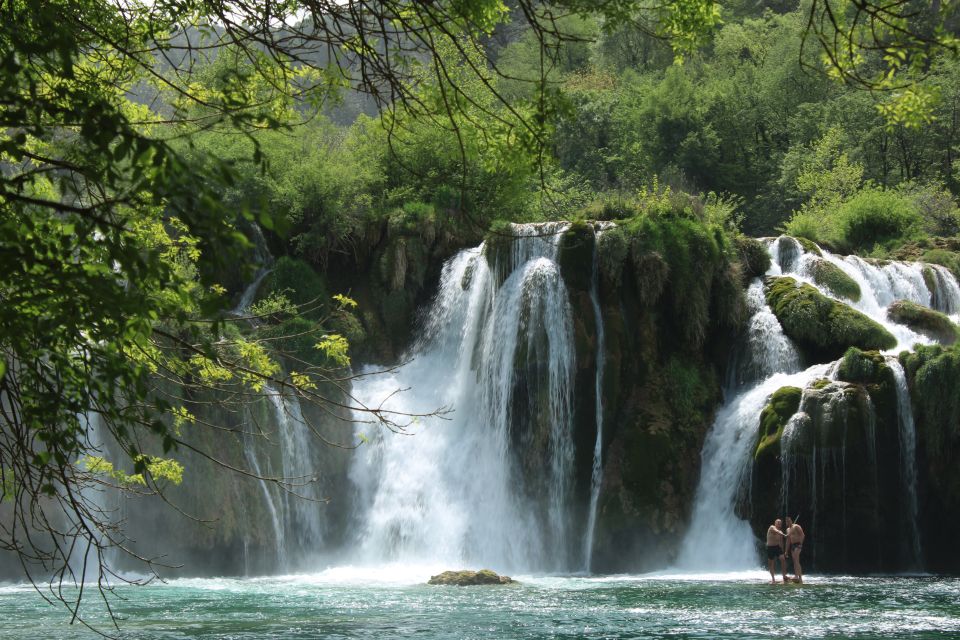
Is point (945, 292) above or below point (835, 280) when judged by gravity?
below

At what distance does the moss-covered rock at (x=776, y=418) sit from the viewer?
19062 mm

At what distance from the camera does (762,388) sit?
20.9 m

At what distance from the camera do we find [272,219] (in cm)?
354

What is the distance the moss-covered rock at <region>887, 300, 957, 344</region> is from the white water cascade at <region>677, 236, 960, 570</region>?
0.19m

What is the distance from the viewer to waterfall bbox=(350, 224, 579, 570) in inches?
814

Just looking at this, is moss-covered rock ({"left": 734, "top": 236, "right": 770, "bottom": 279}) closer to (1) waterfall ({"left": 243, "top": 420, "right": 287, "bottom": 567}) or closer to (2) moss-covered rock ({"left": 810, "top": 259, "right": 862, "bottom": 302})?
(2) moss-covered rock ({"left": 810, "top": 259, "right": 862, "bottom": 302})

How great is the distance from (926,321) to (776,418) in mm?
5039

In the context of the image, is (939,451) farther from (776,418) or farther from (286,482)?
(286,482)

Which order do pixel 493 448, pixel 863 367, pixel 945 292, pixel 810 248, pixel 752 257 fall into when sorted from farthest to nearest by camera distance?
pixel 810 248
pixel 752 257
pixel 945 292
pixel 493 448
pixel 863 367

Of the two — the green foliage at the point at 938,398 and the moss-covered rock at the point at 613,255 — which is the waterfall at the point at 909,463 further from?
the moss-covered rock at the point at 613,255

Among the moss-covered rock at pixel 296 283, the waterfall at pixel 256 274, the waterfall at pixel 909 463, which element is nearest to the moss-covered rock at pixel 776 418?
the waterfall at pixel 909 463

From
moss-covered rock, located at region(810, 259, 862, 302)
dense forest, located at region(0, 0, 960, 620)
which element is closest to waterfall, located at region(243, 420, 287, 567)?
dense forest, located at region(0, 0, 960, 620)

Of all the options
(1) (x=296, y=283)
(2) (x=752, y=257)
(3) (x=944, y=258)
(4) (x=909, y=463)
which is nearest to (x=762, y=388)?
(4) (x=909, y=463)

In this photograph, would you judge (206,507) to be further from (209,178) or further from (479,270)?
(209,178)
